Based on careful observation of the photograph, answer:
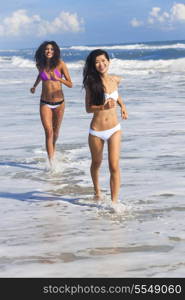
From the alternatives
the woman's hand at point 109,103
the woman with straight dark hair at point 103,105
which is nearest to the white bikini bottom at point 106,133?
the woman with straight dark hair at point 103,105

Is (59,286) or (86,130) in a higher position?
(59,286)

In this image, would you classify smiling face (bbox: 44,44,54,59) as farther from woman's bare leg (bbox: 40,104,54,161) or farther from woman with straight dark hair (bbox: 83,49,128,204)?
woman with straight dark hair (bbox: 83,49,128,204)

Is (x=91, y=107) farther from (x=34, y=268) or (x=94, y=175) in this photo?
(x=34, y=268)

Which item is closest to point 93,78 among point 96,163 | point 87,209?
point 96,163

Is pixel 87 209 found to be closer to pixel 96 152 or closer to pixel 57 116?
pixel 96 152

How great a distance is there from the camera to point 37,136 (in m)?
11.8

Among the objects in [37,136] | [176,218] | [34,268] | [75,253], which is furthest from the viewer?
[37,136]

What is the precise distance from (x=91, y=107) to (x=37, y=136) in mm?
5702

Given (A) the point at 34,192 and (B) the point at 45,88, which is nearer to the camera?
(A) the point at 34,192

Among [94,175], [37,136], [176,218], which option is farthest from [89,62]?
[37,136]

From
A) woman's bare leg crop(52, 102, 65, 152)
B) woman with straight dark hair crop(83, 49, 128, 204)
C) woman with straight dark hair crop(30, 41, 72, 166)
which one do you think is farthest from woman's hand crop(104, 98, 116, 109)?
woman's bare leg crop(52, 102, 65, 152)

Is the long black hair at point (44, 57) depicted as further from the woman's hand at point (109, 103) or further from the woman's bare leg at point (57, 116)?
the woman's hand at point (109, 103)

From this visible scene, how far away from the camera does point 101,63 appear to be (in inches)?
238

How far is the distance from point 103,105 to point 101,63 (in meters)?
0.42
